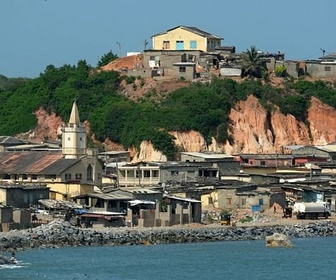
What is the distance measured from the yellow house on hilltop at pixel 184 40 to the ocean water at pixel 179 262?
4117 cm

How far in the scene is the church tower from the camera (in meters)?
86.0

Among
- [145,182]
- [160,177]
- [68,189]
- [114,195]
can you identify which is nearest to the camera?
[114,195]

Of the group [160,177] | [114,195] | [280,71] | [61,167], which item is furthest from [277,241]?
[280,71]

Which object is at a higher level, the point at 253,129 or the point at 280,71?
the point at 280,71

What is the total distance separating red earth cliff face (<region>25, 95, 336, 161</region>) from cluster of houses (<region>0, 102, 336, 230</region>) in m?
3.52

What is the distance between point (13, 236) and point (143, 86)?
4158 cm

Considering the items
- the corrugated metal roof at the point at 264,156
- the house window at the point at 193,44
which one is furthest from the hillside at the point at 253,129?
the house window at the point at 193,44

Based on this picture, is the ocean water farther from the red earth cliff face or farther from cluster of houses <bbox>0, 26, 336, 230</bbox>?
the red earth cliff face

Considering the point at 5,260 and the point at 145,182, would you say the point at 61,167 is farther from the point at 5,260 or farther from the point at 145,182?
the point at 5,260

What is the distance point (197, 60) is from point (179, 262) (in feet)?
150

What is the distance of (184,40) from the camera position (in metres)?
111

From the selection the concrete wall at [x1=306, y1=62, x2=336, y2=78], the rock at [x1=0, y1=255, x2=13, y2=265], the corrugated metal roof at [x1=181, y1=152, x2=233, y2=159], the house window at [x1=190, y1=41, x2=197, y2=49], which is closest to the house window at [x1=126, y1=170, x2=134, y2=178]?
the corrugated metal roof at [x1=181, y1=152, x2=233, y2=159]

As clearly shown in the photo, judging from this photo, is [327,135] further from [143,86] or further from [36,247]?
[36,247]

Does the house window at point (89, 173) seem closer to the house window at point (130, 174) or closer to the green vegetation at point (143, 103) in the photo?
the house window at point (130, 174)
